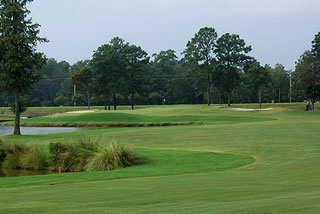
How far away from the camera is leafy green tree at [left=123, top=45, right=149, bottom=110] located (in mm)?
92500

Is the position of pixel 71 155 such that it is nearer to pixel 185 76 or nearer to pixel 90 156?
pixel 90 156

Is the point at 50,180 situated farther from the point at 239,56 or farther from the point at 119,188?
the point at 239,56

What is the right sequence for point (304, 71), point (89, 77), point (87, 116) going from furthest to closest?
point (89, 77) → point (304, 71) → point (87, 116)

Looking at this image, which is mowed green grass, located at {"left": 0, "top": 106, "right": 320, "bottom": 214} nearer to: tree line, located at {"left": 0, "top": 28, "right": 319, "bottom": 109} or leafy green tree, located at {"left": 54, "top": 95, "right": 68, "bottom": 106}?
tree line, located at {"left": 0, "top": 28, "right": 319, "bottom": 109}

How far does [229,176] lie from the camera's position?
13.0 m

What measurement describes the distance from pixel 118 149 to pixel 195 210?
10646mm

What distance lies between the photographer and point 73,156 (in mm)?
18891

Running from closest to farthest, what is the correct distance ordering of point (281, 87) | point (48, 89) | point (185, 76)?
1. point (185, 76)
2. point (281, 87)
3. point (48, 89)

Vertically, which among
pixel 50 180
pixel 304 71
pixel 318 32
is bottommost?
pixel 50 180

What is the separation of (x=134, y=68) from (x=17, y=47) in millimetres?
59672

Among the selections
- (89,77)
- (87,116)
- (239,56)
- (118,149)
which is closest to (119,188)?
(118,149)

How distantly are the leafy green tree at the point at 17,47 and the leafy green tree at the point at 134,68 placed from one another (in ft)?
185

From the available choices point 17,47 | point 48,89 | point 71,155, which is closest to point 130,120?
point 17,47

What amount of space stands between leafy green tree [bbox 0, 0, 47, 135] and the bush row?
13770 mm
